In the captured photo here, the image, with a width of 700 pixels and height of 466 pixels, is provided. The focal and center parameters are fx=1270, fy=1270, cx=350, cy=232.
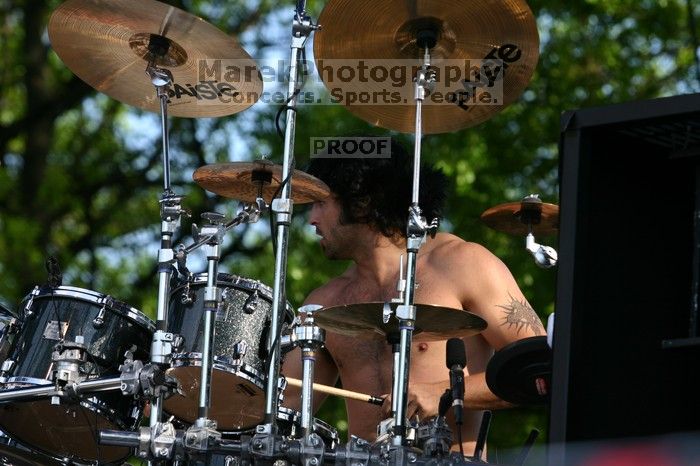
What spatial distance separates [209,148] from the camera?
1423 centimetres

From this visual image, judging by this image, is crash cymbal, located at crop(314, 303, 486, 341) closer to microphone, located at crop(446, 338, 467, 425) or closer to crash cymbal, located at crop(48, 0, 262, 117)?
microphone, located at crop(446, 338, 467, 425)

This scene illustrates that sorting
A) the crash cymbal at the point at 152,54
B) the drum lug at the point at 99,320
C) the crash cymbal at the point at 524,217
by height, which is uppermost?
the crash cymbal at the point at 152,54

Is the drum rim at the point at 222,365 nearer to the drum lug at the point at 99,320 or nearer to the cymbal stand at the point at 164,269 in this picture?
the drum lug at the point at 99,320

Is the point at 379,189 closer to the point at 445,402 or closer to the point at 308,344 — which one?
the point at 308,344

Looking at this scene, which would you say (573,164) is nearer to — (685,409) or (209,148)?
(685,409)

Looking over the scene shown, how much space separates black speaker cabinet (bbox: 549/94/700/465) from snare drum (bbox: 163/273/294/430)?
2.14 m

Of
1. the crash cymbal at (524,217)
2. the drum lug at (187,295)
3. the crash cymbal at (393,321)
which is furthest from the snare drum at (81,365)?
the crash cymbal at (524,217)

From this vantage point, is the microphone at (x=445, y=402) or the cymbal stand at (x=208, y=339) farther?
the microphone at (x=445, y=402)

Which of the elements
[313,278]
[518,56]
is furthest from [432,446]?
[313,278]

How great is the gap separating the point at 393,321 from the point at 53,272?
1404mm

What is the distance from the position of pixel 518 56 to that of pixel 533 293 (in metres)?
6.12

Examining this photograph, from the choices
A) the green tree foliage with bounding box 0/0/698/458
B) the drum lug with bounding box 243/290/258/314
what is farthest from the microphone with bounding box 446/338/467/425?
the green tree foliage with bounding box 0/0/698/458

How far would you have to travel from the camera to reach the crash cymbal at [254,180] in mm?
4992

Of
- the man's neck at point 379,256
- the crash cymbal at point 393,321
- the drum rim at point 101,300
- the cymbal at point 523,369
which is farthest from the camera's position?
the man's neck at point 379,256
